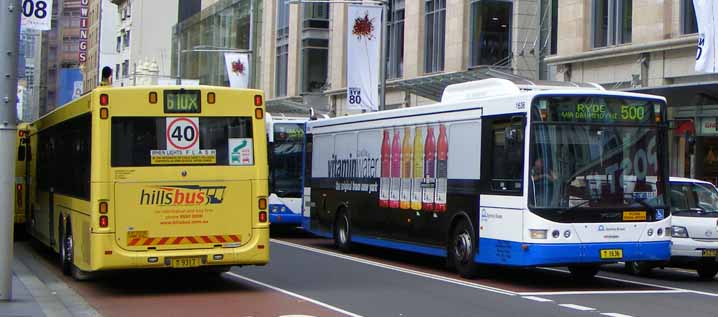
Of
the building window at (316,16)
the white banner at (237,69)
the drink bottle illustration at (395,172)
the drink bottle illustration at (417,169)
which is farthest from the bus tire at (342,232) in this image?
the building window at (316,16)

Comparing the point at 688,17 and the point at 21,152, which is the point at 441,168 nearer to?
the point at 21,152

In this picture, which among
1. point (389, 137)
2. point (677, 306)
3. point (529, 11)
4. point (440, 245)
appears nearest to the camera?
point (677, 306)

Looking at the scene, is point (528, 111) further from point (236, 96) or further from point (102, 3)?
point (102, 3)

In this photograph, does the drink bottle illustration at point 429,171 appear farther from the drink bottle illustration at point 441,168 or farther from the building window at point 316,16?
the building window at point 316,16

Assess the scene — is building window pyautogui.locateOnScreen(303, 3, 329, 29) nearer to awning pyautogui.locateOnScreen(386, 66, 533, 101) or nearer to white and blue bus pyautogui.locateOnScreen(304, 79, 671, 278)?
awning pyautogui.locateOnScreen(386, 66, 533, 101)

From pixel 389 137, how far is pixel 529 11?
1723 centimetres

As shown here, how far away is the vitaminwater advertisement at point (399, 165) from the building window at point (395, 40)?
20.2 meters

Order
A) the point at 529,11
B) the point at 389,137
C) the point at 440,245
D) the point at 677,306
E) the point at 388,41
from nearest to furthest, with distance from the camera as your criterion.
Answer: the point at 677,306 → the point at 440,245 → the point at 389,137 → the point at 529,11 → the point at 388,41

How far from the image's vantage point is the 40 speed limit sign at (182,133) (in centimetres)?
1465

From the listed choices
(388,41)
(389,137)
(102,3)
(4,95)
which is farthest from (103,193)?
(102,3)

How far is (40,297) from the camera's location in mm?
13922

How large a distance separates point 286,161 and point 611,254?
13.9 metres

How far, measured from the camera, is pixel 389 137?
2034 centimetres

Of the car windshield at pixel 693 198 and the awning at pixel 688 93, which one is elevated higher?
the awning at pixel 688 93
